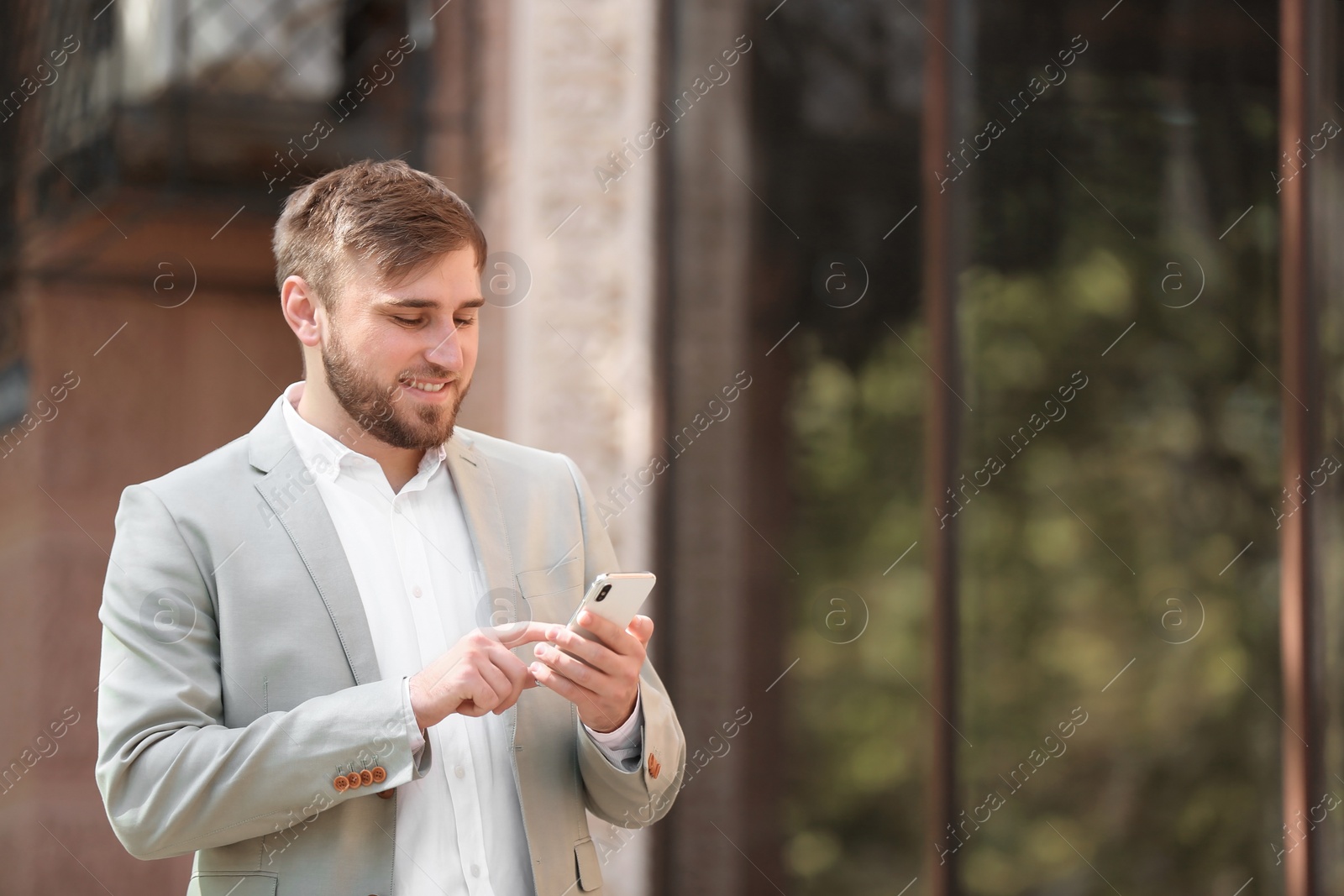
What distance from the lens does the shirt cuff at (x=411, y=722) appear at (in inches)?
72.7

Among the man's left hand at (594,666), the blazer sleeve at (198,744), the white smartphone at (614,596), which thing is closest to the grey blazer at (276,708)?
the blazer sleeve at (198,744)

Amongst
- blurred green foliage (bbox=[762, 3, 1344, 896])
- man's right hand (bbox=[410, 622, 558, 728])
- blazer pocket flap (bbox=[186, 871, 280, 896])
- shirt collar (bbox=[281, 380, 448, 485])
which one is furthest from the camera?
blurred green foliage (bbox=[762, 3, 1344, 896])

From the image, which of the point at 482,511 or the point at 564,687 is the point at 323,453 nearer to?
the point at 482,511

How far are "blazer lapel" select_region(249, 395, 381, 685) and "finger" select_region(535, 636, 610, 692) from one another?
0.28 metres

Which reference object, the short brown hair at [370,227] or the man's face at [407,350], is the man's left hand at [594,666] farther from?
the short brown hair at [370,227]

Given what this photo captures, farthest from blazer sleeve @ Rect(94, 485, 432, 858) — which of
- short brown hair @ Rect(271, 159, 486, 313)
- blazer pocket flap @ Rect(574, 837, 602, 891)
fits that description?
short brown hair @ Rect(271, 159, 486, 313)

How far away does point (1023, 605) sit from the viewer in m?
4.26

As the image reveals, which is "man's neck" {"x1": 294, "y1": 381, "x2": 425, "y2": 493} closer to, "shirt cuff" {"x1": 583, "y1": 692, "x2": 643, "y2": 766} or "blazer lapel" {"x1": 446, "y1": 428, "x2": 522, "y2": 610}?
"blazer lapel" {"x1": 446, "y1": 428, "x2": 522, "y2": 610}

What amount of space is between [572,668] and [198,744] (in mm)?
535

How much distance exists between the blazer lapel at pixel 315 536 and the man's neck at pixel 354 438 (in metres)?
0.07

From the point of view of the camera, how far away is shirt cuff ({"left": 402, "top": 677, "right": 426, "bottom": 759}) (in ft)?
6.06

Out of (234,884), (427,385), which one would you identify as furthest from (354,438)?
(234,884)

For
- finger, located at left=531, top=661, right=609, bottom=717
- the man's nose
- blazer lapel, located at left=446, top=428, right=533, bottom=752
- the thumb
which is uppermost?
the man's nose

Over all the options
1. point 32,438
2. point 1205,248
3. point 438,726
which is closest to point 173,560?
point 438,726
